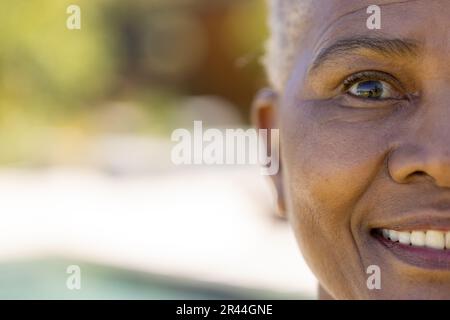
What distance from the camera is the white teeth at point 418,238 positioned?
1.85 m

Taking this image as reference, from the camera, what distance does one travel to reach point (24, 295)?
8.26 meters

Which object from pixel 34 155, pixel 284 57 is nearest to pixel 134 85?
pixel 34 155

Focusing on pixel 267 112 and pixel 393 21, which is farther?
pixel 267 112

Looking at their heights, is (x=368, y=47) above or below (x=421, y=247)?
above

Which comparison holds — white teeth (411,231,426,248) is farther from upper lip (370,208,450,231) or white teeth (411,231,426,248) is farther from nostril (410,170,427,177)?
nostril (410,170,427,177)

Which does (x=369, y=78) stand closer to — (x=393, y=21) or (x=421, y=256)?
(x=393, y=21)

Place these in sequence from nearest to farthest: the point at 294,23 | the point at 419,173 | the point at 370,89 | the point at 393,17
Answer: the point at 419,173 → the point at 393,17 → the point at 370,89 → the point at 294,23

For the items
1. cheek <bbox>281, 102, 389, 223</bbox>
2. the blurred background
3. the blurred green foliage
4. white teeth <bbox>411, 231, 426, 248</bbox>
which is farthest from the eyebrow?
the blurred green foliage

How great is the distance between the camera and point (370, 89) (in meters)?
2.00

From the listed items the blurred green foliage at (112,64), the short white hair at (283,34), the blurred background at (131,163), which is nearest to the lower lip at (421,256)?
the short white hair at (283,34)

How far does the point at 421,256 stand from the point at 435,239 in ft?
0.18

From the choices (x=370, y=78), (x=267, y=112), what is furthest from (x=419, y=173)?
(x=267, y=112)

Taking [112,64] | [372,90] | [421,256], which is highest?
[112,64]

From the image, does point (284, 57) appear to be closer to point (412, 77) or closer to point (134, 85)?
point (412, 77)
